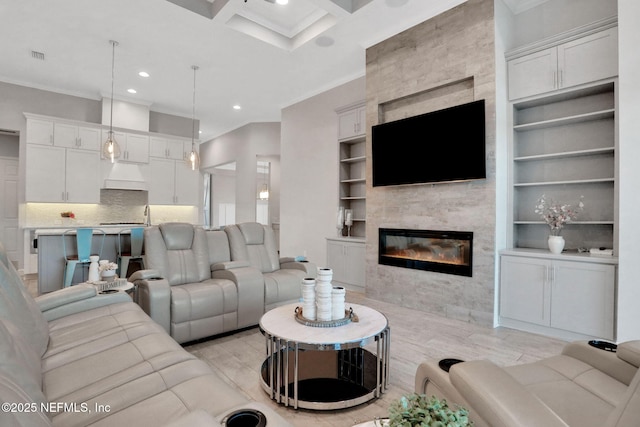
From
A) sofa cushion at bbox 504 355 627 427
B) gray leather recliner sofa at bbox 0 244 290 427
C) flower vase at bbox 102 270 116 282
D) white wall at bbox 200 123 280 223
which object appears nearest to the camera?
gray leather recliner sofa at bbox 0 244 290 427

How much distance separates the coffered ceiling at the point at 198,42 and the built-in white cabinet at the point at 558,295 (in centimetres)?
302

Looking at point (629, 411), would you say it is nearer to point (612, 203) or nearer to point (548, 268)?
point (548, 268)

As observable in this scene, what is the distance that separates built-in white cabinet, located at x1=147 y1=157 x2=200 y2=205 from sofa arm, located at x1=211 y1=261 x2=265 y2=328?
15.3 feet

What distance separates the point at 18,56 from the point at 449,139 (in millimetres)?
6397

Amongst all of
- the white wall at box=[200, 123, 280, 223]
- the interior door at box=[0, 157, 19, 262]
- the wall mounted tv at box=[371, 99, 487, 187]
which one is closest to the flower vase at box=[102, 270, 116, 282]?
the wall mounted tv at box=[371, 99, 487, 187]

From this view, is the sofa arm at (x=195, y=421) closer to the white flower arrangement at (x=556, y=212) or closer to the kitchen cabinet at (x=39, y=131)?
the white flower arrangement at (x=556, y=212)

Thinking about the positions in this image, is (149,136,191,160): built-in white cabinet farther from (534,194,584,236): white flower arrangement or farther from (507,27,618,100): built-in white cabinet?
(534,194,584,236): white flower arrangement

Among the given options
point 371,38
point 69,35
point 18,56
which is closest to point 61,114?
point 18,56

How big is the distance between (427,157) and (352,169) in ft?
6.04

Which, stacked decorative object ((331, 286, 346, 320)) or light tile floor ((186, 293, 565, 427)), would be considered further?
stacked decorative object ((331, 286, 346, 320))

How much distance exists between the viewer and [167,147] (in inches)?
290

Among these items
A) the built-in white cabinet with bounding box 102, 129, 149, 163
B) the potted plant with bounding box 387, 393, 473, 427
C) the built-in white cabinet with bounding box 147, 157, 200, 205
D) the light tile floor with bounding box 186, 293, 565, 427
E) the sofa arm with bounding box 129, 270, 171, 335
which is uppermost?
the built-in white cabinet with bounding box 102, 129, 149, 163

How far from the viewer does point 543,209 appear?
3.59 meters

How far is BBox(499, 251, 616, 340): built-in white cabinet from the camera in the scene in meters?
2.91
